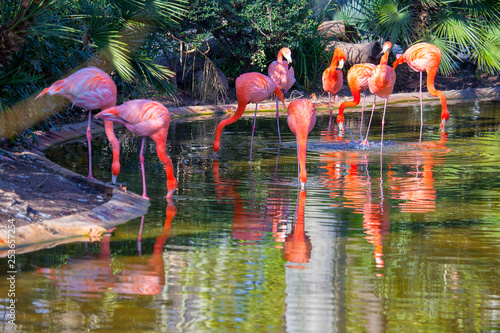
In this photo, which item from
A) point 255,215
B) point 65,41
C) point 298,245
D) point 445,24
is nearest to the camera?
point 298,245

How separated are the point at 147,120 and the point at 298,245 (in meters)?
1.77

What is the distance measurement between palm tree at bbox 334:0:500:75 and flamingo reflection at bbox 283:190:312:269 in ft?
31.5

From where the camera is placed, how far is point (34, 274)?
3244 mm

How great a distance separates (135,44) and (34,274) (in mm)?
4391

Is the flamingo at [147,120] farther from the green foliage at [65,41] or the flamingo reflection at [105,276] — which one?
the flamingo reflection at [105,276]

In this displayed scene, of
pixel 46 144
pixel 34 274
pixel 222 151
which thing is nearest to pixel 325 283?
pixel 34 274

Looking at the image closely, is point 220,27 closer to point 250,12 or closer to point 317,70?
point 250,12

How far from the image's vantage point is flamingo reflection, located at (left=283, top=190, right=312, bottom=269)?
3617 mm

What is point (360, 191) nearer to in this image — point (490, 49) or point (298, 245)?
point (298, 245)

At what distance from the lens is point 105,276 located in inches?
128

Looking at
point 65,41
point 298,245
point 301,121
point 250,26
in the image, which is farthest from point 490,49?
point 298,245

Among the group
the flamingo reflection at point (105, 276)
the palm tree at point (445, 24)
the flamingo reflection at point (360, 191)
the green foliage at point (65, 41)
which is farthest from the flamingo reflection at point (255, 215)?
the palm tree at point (445, 24)

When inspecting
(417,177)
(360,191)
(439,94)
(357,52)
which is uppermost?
(357,52)

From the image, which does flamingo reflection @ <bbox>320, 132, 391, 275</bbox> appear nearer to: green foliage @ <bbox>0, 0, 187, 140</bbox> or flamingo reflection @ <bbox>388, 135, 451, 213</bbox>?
flamingo reflection @ <bbox>388, 135, 451, 213</bbox>
